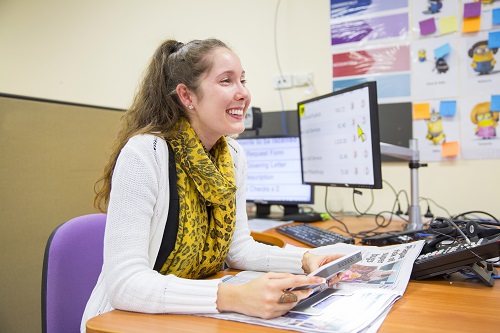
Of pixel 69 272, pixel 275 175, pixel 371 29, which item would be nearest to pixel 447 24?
pixel 371 29

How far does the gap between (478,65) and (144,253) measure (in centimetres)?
167

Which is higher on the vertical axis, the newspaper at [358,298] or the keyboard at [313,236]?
the newspaper at [358,298]

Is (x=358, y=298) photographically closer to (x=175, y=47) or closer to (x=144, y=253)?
(x=144, y=253)

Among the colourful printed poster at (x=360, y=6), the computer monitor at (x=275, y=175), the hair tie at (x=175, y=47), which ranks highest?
the colourful printed poster at (x=360, y=6)

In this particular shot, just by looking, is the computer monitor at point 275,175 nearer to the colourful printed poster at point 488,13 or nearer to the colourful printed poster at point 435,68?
the colourful printed poster at point 435,68

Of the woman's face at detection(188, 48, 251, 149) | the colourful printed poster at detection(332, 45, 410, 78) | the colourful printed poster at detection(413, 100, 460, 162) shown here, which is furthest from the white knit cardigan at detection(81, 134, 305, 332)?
the colourful printed poster at detection(332, 45, 410, 78)

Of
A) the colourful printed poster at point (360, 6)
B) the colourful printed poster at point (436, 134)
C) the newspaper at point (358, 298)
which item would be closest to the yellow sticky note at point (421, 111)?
the colourful printed poster at point (436, 134)

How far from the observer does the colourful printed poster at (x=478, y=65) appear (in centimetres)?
183

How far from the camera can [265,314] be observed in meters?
0.73

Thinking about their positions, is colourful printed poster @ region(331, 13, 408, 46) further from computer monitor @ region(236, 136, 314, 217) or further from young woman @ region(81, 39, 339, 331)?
young woman @ region(81, 39, 339, 331)

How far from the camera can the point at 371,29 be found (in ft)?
6.75

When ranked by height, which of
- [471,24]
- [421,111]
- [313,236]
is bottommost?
[313,236]

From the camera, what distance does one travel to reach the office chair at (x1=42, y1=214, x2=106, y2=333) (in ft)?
3.44

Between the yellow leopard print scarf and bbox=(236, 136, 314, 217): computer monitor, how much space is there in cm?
88
